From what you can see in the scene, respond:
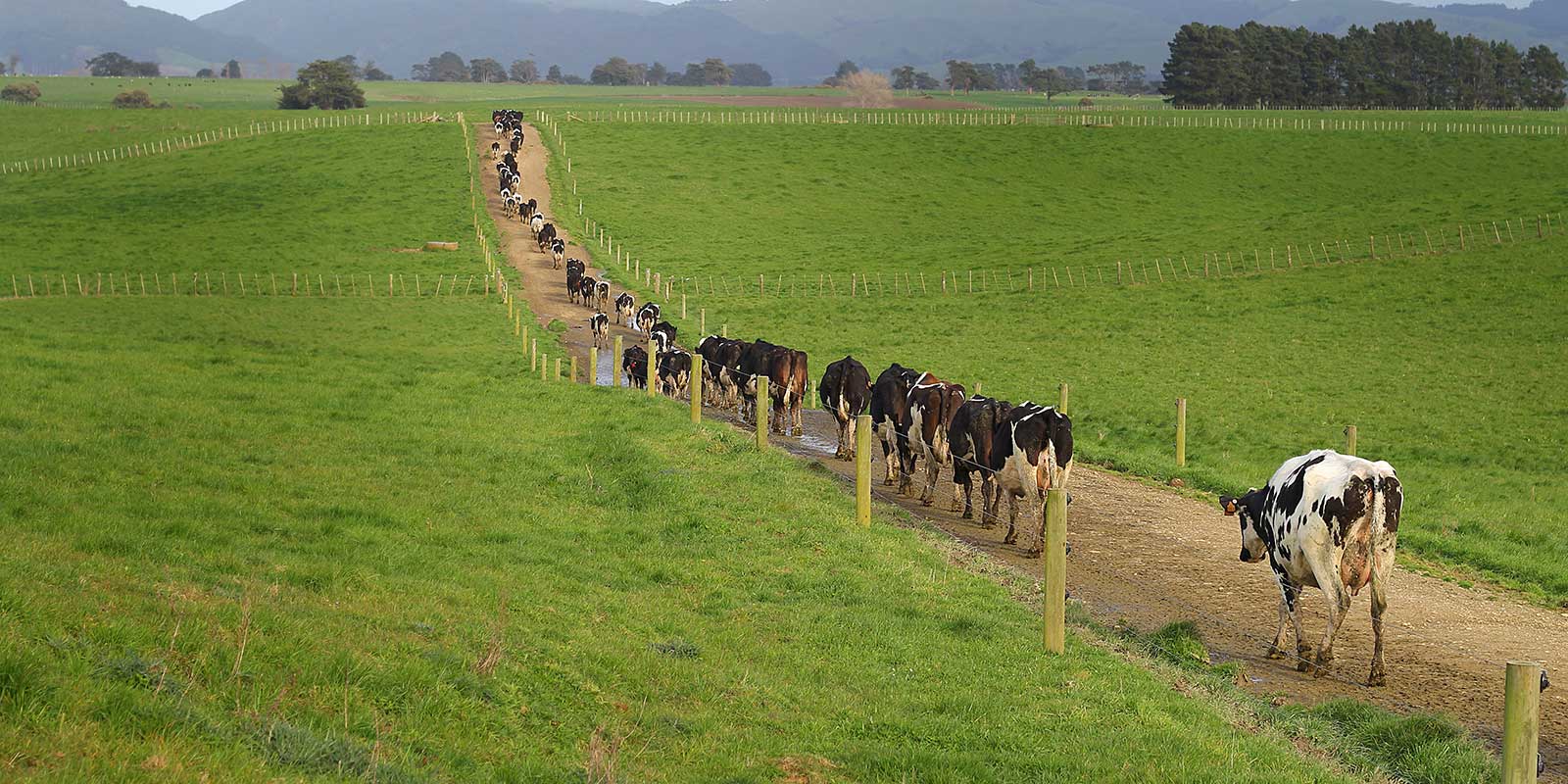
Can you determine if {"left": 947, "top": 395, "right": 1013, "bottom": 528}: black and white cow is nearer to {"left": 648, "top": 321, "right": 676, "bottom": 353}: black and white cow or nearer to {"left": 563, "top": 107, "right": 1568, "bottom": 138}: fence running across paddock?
{"left": 648, "top": 321, "right": 676, "bottom": 353}: black and white cow

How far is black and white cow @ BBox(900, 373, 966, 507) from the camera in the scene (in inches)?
845

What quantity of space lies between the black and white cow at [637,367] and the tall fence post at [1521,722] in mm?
25303

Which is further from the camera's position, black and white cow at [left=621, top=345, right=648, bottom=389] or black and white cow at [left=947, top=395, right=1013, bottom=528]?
black and white cow at [left=621, top=345, right=648, bottom=389]

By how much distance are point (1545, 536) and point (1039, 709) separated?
530 inches

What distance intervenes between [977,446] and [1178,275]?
38480 millimetres

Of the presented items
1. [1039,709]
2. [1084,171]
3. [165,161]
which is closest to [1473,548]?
[1039,709]

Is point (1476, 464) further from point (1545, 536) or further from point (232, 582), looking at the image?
point (232, 582)

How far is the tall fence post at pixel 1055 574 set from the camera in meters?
11.9

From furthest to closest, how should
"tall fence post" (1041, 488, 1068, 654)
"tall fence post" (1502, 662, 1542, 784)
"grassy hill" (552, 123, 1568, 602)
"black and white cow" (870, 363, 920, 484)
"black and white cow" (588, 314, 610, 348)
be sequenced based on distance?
"black and white cow" (588, 314, 610, 348) → "grassy hill" (552, 123, 1568, 602) → "black and white cow" (870, 363, 920, 484) → "tall fence post" (1041, 488, 1068, 654) → "tall fence post" (1502, 662, 1542, 784)

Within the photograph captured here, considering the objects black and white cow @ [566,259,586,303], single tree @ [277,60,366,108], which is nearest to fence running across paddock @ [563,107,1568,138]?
single tree @ [277,60,366,108]

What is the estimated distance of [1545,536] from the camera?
20.1 meters

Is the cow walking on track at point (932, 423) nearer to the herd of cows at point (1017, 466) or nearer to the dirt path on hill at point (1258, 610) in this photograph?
the herd of cows at point (1017, 466)

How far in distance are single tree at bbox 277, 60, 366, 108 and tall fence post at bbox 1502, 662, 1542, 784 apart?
13479 cm

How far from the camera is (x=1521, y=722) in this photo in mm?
7879
